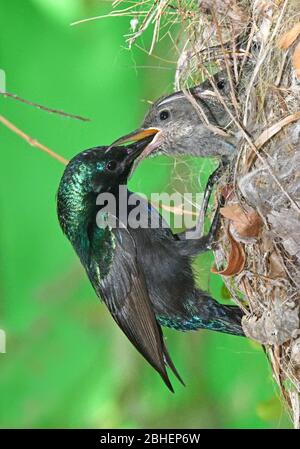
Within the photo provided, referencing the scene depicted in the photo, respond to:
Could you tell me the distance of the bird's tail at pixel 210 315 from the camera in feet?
5.36

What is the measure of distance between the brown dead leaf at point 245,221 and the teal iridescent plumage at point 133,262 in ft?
0.80

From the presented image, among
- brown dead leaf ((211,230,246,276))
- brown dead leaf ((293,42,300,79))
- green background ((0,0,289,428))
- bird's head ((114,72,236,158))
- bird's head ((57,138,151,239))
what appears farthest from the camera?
green background ((0,0,289,428))

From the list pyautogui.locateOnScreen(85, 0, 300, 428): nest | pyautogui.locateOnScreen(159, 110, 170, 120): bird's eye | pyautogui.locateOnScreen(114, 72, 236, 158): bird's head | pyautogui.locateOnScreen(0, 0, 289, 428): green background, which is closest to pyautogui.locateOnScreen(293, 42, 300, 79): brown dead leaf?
pyautogui.locateOnScreen(85, 0, 300, 428): nest

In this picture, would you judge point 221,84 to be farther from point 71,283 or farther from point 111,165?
point 71,283

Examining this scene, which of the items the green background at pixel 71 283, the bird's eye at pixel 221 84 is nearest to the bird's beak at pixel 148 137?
the bird's eye at pixel 221 84

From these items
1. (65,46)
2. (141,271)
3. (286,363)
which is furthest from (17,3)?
(286,363)

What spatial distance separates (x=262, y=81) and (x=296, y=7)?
0.13 m

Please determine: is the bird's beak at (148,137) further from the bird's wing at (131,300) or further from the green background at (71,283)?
the green background at (71,283)

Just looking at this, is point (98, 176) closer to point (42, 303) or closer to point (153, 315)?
point (153, 315)

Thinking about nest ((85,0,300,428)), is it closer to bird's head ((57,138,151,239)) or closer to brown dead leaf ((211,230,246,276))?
brown dead leaf ((211,230,246,276))

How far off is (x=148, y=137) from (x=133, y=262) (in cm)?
25

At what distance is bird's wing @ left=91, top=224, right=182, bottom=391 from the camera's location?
1605 mm

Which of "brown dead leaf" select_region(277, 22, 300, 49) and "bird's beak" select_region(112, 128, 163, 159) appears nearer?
"brown dead leaf" select_region(277, 22, 300, 49)

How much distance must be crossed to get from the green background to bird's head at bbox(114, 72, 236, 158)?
1.38ft
